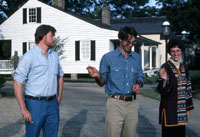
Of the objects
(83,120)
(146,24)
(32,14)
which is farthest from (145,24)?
(83,120)

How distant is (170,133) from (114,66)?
1.22m

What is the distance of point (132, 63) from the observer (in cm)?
434

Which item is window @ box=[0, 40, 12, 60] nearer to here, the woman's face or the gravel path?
the gravel path

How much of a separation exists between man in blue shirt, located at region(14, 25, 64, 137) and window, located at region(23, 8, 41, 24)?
24.2 metres

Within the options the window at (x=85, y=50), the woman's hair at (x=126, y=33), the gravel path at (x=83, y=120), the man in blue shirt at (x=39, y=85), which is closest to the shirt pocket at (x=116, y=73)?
the woman's hair at (x=126, y=33)

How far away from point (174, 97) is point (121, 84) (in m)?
0.78

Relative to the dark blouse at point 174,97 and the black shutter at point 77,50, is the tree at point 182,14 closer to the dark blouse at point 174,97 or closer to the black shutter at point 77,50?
the black shutter at point 77,50

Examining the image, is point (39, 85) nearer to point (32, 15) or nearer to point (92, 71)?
point (92, 71)

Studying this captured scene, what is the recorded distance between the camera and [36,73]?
4.04 m

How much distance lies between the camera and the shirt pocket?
13.9 feet

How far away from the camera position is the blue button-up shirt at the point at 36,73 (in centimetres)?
396

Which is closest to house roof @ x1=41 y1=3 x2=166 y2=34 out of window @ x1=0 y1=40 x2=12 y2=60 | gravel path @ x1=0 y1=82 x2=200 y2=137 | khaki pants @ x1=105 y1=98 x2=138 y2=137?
window @ x1=0 y1=40 x2=12 y2=60

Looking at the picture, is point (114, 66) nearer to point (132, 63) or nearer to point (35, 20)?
point (132, 63)

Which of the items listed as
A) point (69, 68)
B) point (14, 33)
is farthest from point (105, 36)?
point (14, 33)
